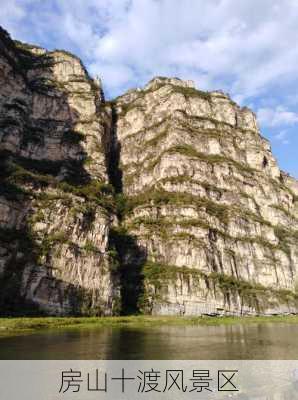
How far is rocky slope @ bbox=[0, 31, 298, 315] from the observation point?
99.4m

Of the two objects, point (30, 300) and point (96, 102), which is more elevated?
point (96, 102)

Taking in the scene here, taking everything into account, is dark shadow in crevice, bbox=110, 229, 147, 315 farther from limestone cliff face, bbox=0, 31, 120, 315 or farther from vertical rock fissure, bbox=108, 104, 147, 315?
limestone cliff face, bbox=0, 31, 120, 315

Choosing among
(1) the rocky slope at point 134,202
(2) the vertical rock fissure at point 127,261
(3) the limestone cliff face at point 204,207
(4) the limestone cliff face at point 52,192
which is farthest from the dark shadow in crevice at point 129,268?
(4) the limestone cliff face at point 52,192

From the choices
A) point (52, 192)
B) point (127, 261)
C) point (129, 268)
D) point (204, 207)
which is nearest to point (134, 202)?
point (204, 207)

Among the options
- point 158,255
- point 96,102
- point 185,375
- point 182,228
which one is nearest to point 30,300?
point 158,255

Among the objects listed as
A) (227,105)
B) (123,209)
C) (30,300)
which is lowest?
(30,300)

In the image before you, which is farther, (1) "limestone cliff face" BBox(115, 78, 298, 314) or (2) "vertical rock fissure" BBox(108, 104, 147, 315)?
(1) "limestone cliff face" BBox(115, 78, 298, 314)

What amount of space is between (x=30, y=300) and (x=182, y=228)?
5957cm

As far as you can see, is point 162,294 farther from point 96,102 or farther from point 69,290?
point 96,102

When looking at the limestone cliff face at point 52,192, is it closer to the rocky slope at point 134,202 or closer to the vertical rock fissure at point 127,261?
the rocky slope at point 134,202

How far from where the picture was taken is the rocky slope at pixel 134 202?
99.4m

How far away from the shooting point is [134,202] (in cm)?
15162

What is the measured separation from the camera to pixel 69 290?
314 feet

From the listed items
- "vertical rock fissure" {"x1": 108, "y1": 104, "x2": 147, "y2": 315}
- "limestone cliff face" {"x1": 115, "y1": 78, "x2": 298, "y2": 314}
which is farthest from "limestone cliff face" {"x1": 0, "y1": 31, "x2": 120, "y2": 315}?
"limestone cliff face" {"x1": 115, "y1": 78, "x2": 298, "y2": 314}
